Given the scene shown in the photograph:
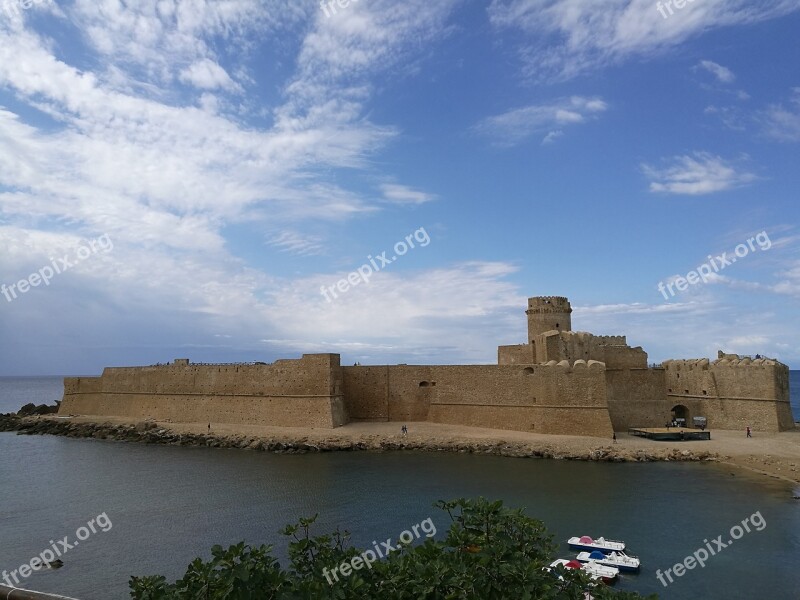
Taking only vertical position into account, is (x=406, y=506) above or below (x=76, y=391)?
below

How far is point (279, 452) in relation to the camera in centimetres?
2369

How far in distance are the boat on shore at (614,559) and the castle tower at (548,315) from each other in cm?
1768

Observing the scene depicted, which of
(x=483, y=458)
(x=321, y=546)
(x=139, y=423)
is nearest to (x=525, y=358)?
(x=483, y=458)

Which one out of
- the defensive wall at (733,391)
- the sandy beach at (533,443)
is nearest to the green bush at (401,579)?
the sandy beach at (533,443)

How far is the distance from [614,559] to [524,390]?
1360 centimetres

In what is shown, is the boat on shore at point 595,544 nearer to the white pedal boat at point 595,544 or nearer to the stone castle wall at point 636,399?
the white pedal boat at point 595,544

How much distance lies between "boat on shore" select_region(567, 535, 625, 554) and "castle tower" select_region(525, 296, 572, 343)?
17076 mm

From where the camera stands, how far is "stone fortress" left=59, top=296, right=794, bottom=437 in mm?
23875

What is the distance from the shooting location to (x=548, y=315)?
2922cm

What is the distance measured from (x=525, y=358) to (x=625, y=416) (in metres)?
5.14

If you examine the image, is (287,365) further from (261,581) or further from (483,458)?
(261,581)

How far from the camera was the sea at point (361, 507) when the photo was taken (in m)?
11.8

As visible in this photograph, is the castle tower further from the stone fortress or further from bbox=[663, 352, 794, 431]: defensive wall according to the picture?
bbox=[663, 352, 794, 431]: defensive wall

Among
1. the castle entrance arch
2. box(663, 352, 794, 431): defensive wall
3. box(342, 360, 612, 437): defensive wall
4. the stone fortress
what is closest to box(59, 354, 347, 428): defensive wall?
the stone fortress
